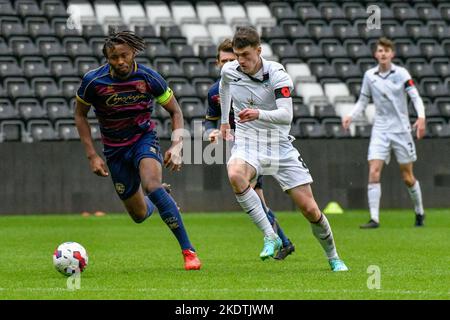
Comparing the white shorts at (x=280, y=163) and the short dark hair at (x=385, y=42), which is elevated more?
the short dark hair at (x=385, y=42)

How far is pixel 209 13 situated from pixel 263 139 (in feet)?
51.5

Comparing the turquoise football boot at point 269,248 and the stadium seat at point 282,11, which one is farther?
the stadium seat at point 282,11

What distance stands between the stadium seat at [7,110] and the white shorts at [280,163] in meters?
11.2

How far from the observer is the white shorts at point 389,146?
16.2 metres

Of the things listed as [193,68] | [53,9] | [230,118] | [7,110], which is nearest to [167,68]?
[193,68]

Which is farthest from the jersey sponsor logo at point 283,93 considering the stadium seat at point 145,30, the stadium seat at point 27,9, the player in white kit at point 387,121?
the stadium seat at point 27,9

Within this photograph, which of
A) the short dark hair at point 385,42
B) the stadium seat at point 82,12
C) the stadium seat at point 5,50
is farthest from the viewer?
the stadium seat at point 82,12

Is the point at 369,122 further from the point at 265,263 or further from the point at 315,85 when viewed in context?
the point at 265,263

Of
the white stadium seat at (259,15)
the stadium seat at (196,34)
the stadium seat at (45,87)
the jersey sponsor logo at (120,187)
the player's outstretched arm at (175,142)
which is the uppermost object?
the white stadium seat at (259,15)

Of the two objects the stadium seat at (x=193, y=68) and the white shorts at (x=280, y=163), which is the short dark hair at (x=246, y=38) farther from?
the stadium seat at (x=193, y=68)

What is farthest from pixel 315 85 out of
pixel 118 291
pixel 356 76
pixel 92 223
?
pixel 118 291

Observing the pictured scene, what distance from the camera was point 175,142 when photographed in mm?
9789

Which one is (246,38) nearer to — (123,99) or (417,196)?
(123,99)
